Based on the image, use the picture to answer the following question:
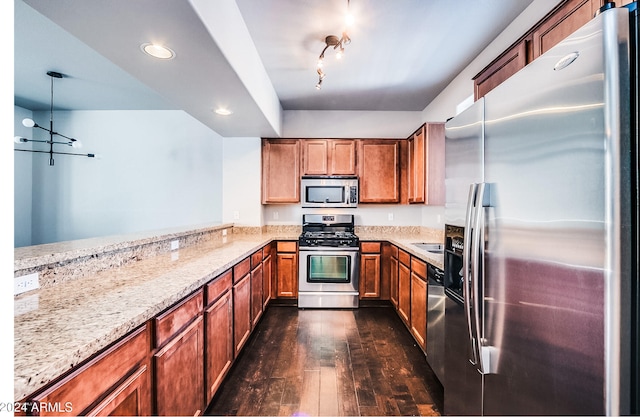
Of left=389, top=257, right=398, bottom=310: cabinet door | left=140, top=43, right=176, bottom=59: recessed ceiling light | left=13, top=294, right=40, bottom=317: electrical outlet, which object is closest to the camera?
left=13, top=294, right=40, bottom=317: electrical outlet

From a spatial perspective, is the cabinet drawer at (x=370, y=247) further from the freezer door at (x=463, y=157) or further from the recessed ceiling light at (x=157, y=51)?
the recessed ceiling light at (x=157, y=51)

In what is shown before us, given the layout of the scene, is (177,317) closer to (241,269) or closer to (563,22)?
(241,269)

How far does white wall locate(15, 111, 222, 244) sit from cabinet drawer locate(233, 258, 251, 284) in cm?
231

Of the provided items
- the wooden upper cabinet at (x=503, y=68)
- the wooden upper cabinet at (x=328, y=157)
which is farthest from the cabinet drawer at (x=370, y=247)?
the wooden upper cabinet at (x=503, y=68)

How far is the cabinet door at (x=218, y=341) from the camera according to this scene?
1.71 meters

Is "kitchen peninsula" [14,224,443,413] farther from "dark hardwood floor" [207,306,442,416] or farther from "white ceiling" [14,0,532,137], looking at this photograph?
"white ceiling" [14,0,532,137]

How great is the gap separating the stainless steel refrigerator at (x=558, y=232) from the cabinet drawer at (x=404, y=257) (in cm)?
157

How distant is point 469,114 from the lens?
132 centimetres

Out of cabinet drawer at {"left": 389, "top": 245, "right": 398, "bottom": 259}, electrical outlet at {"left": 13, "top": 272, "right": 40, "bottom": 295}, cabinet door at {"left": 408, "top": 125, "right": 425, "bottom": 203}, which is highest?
cabinet door at {"left": 408, "top": 125, "right": 425, "bottom": 203}

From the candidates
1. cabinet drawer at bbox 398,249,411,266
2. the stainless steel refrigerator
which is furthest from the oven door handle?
the stainless steel refrigerator

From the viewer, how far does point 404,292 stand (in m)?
2.98

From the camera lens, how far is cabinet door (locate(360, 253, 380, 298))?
3689 millimetres

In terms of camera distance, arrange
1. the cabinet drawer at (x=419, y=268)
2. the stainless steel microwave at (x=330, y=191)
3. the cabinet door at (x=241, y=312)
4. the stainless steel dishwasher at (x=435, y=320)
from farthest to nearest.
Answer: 1. the stainless steel microwave at (x=330, y=191)
2. the cabinet drawer at (x=419, y=268)
3. the cabinet door at (x=241, y=312)
4. the stainless steel dishwasher at (x=435, y=320)

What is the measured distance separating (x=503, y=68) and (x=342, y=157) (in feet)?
7.80
